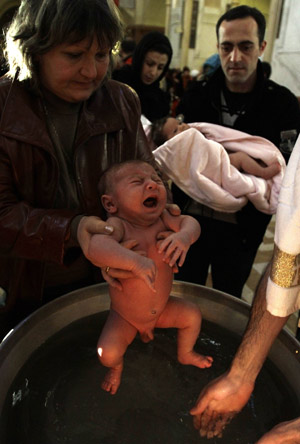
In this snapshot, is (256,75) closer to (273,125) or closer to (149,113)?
(273,125)

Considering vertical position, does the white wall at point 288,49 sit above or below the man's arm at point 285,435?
above

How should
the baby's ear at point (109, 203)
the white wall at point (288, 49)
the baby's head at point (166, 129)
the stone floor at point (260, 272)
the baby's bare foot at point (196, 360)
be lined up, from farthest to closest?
the white wall at point (288, 49)
the stone floor at point (260, 272)
the baby's head at point (166, 129)
the baby's bare foot at point (196, 360)
the baby's ear at point (109, 203)

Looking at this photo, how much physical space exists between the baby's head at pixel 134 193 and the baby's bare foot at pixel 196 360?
0.46 m

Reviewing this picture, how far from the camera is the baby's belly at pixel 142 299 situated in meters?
1.02

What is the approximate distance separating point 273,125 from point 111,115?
84 centimetres

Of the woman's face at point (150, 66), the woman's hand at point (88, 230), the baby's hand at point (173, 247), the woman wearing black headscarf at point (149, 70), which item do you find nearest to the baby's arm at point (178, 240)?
the baby's hand at point (173, 247)

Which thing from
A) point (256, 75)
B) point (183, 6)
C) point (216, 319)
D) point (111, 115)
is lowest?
point (216, 319)

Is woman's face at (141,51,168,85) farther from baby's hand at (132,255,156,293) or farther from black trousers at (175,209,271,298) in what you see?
baby's hand at (132,255,156,293)

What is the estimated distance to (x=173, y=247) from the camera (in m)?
0.97

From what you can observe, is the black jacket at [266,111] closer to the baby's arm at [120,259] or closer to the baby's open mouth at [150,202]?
the baby's open mouth at [150,202]

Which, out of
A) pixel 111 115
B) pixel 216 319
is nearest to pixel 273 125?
pixel 111 115

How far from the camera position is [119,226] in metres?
1.00

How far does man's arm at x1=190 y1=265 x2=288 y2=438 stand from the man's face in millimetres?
1106

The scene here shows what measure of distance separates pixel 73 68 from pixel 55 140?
0.77ft
